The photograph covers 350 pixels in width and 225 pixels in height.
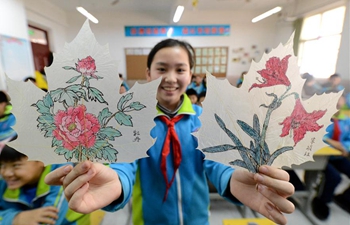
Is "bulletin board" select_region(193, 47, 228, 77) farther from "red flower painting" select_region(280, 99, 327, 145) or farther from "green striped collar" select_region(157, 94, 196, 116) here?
"red flower painting" select_region(280, 99, 327, 145)

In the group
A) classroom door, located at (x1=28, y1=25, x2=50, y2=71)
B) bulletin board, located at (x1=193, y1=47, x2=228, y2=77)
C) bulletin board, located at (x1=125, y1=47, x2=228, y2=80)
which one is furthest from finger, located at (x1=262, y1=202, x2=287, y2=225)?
classroom door, located at (x1=28, y1=25, x2=50, y2=71)

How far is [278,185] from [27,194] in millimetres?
979

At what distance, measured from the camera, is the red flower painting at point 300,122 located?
0.41 meters

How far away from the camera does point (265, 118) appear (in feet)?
1.37

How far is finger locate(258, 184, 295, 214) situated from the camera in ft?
1.24

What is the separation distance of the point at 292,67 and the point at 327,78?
1.48 m

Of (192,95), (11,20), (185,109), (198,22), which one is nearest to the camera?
(185,109)

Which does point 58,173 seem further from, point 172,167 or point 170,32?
point 170,32

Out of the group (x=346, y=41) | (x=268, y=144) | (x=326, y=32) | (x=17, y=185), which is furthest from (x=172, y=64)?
(x=326, y=32)

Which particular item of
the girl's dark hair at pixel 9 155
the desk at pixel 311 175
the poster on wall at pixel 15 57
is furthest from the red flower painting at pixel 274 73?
the poster on wall at pixel 15 57

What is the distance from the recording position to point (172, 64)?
61 cm

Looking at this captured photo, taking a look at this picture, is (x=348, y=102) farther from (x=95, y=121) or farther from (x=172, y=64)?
(x=95, y=121)

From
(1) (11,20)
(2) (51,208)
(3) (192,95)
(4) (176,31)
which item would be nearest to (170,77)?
(2) (51,208)

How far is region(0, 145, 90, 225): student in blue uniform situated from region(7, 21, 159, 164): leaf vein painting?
17.3 inches
